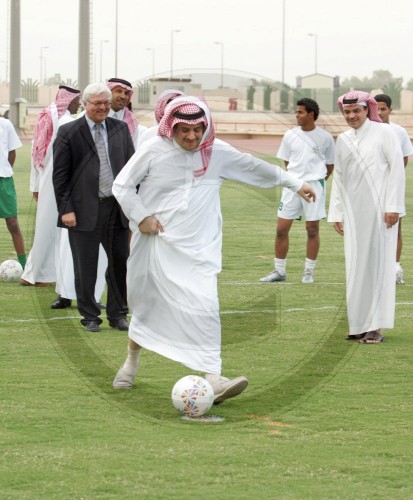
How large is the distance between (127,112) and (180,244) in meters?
3.83

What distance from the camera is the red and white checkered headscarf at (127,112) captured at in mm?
10406

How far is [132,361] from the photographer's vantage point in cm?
752

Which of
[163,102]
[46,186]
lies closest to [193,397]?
[163,102]

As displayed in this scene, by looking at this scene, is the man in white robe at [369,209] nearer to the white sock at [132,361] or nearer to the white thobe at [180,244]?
the white thobe at [180,244]

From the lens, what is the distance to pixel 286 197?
12812 millimetres

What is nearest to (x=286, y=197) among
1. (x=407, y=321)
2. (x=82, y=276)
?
(x=407, y=321)

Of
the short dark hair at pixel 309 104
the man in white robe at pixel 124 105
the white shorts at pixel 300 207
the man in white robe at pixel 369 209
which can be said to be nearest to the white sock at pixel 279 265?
the white shorts at pixel 300 207

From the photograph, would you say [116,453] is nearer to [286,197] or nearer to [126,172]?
[126,172]

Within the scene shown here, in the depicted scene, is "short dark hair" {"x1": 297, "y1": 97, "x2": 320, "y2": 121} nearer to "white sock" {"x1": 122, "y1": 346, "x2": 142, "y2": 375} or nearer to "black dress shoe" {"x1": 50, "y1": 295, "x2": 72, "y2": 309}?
"black dress shoe" {"x1": 50, "y1": 295, "x2": 72, "y2": 309}

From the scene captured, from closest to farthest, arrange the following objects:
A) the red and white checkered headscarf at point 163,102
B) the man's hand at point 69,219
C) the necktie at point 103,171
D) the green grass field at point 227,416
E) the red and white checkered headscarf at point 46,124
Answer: the green grass field at point 227,416 → the red and white checkered headscarf at point 163,102 → the man's hand at point 69,219 → the necktie at point 103,171 → the red and white checkered headscarf at point 46,124

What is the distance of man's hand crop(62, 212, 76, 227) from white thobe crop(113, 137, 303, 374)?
2.27 metres

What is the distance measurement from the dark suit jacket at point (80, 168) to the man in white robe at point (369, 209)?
180cm

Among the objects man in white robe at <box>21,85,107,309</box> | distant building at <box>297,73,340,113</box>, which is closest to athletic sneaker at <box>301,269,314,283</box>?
man in white robe at <box>21,85,107,309</box>

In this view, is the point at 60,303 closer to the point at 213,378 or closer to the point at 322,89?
the point at 213,378
